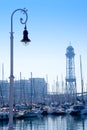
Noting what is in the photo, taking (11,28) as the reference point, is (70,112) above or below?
below

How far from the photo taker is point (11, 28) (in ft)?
37.1

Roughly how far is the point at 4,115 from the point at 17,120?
280 cm

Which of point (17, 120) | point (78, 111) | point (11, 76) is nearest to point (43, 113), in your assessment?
point (78, 111)

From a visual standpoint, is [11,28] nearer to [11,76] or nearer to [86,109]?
[11,76]

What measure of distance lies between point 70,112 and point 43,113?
5.68 metres

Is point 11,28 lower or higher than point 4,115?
higher

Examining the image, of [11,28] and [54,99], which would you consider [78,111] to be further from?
[11,28]

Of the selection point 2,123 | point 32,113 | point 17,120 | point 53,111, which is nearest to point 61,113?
point 53,111

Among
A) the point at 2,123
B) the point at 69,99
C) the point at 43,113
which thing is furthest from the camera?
the point at 69,99

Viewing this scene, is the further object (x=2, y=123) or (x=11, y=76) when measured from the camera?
(x=2, y=123)

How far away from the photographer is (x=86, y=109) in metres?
73.8

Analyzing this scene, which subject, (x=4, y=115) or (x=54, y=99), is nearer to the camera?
(x=4, y=115)

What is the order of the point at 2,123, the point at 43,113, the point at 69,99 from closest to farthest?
the point at 2,123 → the point at 43,113 → the point at 69,99

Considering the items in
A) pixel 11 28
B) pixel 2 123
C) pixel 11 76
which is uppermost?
pixel 11 28
